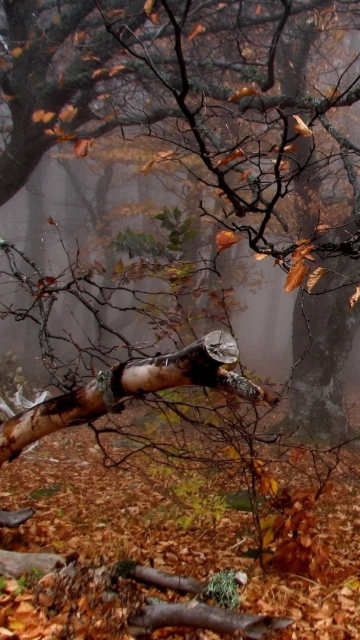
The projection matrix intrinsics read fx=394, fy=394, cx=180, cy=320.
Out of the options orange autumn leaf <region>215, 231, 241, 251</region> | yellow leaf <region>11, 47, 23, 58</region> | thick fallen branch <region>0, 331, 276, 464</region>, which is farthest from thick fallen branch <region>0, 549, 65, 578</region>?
yellow leaf <region>11, 47, 23, 58</region>

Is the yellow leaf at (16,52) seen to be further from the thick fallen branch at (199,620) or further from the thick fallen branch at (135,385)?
the thick fallen branch at (199,620)

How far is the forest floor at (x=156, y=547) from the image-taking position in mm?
2314

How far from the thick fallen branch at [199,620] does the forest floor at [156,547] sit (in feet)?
0.20

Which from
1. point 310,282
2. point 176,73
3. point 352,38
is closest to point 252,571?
point 310,282

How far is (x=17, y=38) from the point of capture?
6.53m

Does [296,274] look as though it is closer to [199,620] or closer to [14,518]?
[199,620]

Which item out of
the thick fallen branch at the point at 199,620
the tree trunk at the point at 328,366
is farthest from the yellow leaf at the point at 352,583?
the tree trunk at the point at 328,366

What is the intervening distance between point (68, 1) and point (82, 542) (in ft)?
24.8

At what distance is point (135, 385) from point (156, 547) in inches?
72.7

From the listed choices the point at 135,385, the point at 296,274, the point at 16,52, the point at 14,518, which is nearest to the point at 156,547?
the point at 14,518

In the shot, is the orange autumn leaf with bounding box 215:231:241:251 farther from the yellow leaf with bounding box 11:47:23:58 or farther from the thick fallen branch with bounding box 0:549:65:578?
the yellow leaf with bounding box 11:47:23:58

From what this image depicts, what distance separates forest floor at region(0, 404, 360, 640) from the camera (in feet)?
7.59

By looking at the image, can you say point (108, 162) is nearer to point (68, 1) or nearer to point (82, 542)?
point (68, 1)

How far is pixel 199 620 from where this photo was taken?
231 cm
